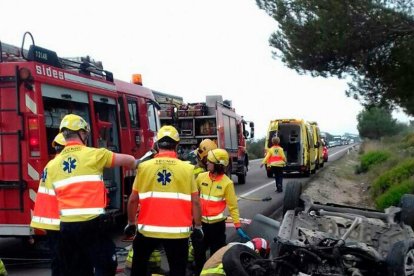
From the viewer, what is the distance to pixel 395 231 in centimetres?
584

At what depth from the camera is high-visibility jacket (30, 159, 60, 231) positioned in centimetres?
491

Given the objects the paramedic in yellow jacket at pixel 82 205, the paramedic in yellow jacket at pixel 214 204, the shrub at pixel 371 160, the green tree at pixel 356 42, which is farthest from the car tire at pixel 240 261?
the shrub at pixel 371 160

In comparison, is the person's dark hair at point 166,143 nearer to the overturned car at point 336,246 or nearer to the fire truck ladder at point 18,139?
the overturned car at point 336,246

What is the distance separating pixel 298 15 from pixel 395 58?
6.90ft

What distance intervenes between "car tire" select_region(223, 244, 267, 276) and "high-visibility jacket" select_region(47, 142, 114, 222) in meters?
1.20

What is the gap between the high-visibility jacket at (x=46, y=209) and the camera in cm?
491

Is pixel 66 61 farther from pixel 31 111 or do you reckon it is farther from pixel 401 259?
pixel 401 259

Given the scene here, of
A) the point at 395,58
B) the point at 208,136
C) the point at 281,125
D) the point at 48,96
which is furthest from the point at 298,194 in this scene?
the point at 281,125

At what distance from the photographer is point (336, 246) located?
5.20 metres

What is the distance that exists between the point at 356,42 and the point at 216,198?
20.4 feet

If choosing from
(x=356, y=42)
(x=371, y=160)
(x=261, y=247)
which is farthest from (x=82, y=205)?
(x=371, y=160)

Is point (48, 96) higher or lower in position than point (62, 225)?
higher

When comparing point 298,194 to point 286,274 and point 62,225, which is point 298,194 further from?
point 62,225

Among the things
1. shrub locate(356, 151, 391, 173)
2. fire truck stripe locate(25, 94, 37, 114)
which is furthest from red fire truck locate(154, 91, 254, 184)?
fire truck stripe locate(25, 94, 37, 114)
